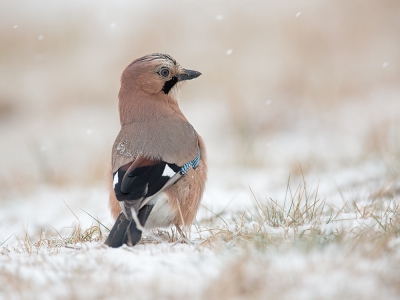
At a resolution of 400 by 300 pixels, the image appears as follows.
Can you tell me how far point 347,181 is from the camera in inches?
243

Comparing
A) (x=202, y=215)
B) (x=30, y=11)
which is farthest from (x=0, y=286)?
(x=30, y=11)

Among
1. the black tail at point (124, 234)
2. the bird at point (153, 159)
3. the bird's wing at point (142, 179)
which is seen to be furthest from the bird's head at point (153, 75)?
the black tail at point (124, 234)

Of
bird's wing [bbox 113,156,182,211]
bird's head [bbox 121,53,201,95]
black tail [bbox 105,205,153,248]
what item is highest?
bird's head [bbox 121,53,201,95]

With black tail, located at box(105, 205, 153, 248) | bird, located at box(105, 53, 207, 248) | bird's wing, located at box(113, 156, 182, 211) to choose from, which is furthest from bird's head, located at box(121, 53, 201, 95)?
black tail, located at box(105, 205, 153, 248)

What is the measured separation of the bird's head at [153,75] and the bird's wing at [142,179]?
3.68 feet

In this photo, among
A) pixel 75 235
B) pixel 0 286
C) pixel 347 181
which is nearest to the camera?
pixel 0 286

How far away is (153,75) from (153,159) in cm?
121

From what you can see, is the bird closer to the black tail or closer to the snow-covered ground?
the black tail

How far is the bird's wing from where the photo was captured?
12.5ft

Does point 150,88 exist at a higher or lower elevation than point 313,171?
higher

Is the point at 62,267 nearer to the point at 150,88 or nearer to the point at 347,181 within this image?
the point at 150,88

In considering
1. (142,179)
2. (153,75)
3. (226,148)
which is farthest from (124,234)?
(226,148)

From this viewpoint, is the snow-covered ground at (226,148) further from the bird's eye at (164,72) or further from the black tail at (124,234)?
the bird's eye at (164,72)

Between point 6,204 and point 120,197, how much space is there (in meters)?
3.85
